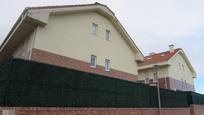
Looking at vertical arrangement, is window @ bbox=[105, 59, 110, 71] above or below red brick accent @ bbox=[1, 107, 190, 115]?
above

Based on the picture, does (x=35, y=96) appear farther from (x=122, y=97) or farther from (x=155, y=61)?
(x=155, y=61)

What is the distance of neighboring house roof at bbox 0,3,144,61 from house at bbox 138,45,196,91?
1061 cm

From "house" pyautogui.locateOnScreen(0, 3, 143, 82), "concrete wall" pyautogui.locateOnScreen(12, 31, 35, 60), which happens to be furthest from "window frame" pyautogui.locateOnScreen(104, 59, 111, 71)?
"concrete wall" pyautogui.locateOnScreen(12, 31, 35, 60)

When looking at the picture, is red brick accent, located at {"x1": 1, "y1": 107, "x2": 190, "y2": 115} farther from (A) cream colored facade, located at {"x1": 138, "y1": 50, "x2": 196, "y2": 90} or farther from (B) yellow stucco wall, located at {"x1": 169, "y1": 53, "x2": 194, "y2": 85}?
(B) yellow stucco wall, located at {"x1": 169, "y1": 53, "x2": 194, "y2": 85}

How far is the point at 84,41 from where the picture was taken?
14.5 meters

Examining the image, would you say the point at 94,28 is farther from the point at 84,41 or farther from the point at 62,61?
the point at 62,61

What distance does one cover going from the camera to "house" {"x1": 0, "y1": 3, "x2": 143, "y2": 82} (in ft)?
38.3

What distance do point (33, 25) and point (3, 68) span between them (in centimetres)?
522

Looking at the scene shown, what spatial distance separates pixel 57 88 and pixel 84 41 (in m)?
7.34

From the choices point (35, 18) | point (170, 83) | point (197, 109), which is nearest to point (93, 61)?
point (35, 18)

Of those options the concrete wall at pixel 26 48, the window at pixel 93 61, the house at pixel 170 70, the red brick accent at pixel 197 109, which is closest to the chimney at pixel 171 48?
the house at pixel 170 70

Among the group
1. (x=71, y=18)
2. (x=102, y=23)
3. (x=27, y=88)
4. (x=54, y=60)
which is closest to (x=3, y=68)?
(x=27, y=88)

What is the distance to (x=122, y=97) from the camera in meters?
10.8

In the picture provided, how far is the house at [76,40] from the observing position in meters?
11.7
